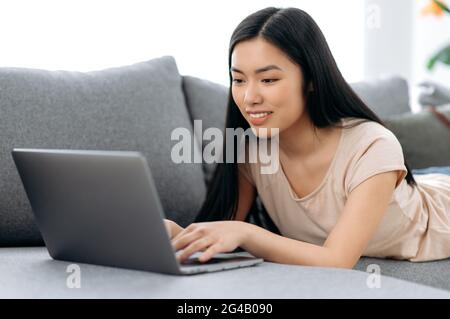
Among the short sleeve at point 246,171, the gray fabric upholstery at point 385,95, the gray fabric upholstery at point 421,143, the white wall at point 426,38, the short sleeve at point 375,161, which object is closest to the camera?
the short sleeve at point 375,161

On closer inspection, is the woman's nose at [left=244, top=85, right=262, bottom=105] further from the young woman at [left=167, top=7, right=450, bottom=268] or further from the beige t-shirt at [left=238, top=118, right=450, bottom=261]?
the beige t-shirt at [left=238, top=118, right=450, bottom=261]

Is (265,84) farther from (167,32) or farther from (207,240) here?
(167,32)

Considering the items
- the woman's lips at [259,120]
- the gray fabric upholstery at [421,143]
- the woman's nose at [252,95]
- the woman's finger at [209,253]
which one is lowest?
the gray fabric upholstery at [421,143]

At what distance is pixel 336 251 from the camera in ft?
4.89

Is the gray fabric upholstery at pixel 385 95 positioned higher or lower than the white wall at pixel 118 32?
lower

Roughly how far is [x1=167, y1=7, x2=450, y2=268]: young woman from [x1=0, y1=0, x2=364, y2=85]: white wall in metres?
1.01

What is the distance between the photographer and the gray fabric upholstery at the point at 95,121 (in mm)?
1779

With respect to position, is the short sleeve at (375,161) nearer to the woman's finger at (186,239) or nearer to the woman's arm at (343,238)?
the woman's arm at (343,238)

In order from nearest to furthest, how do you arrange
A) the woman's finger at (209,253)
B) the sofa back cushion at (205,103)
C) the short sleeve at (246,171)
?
the woman's finger at (209,253) < the short sleeve at (246,171) < the sofa back cushion at (205,103)

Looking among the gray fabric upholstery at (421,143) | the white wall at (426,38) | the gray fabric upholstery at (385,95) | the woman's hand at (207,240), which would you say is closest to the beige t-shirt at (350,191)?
the woman's hand at (207,240)

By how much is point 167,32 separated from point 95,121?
1028 millimetres

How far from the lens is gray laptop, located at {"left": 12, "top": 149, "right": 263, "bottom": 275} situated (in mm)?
1164

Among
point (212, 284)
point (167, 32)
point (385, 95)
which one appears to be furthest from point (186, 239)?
point (167, 32)
